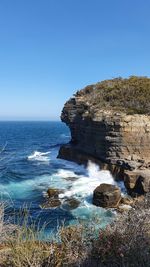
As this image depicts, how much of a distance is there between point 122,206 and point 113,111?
1198 cm

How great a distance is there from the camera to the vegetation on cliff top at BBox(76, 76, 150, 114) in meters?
34.1

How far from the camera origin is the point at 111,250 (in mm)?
6793

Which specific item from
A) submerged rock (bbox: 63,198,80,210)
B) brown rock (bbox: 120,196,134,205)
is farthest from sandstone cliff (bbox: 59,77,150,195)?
submerged rock (bbox: 63,198,80,210)

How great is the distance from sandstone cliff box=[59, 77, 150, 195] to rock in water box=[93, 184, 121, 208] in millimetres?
4871

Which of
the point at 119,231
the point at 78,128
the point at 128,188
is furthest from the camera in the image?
the point at 78,128

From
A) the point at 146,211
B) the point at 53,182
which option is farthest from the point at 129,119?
the point at 146,211

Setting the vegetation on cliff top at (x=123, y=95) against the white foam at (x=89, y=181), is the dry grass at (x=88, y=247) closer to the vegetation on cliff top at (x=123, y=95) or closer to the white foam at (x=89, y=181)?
the white foam at (x=89, y=181)

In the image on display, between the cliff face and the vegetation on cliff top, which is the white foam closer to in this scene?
the cliff face

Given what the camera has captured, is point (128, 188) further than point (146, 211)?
Yes

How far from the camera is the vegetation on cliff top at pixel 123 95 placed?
3412cm

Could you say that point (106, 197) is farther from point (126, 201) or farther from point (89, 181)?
point (89, 181)

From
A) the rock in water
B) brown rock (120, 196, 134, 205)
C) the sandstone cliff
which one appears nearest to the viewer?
the rock in water

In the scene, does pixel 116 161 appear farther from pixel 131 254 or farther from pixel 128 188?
pixel 131 254

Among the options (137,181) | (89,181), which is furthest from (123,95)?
(137,181)
